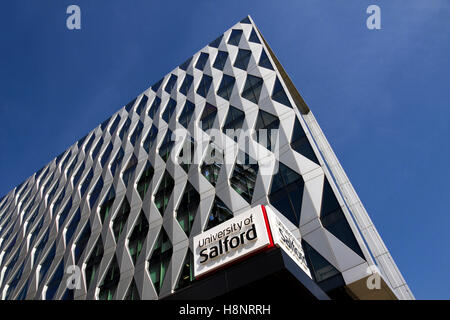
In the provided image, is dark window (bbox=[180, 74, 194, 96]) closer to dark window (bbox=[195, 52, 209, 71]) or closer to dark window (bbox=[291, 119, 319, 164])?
dark window (bbox=[195, 52, 209, 71])

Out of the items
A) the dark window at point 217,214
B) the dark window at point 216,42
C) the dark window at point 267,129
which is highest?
the dark window at point 216,42

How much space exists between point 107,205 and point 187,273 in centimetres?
1253

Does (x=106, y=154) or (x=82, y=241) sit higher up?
(x=106, y=154)

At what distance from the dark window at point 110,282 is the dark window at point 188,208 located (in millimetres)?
5611

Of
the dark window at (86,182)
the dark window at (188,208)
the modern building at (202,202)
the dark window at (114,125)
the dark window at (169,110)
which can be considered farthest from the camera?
the dark window at (114,125)

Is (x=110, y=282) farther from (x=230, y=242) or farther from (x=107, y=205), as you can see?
(x=230, y=242)

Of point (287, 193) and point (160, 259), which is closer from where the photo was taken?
point (287, 193)

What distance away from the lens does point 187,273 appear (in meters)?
18.4

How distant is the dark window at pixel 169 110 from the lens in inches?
1189

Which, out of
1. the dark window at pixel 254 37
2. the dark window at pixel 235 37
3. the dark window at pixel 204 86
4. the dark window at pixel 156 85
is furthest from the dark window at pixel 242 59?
the dark window at pixel 156 85

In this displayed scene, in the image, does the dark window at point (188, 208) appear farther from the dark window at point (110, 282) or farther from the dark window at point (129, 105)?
the dark window at point (129, 105)

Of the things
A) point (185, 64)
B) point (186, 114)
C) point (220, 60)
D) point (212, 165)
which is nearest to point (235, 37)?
point (220, 60)

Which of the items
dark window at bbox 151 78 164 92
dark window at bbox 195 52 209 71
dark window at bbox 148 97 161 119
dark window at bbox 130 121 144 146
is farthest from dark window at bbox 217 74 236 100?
dark window at bbox 151 78 164 92

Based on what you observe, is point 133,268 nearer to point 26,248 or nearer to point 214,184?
point 214,184
